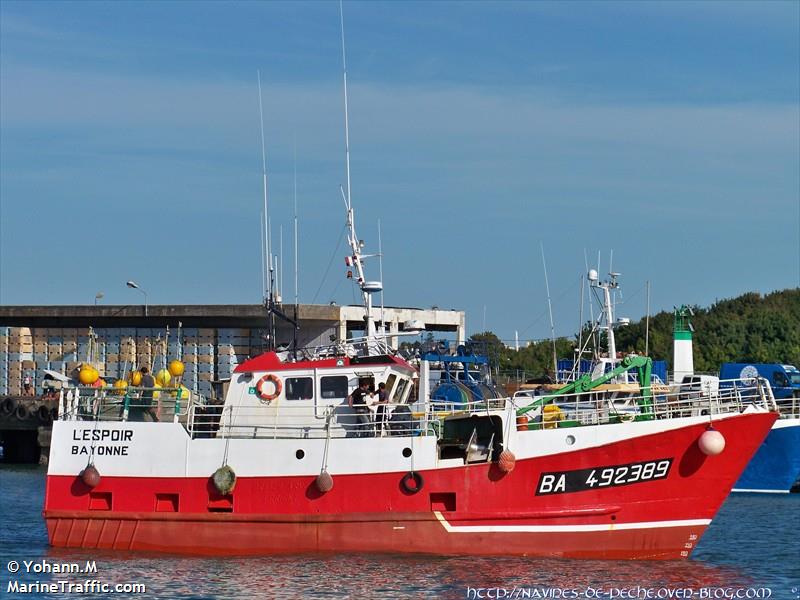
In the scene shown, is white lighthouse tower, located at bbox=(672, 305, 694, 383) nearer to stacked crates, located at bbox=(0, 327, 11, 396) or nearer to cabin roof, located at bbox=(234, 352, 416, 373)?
cabin roof, located at bbox=(234, 352, 416, 373)

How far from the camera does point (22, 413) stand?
4512 cm

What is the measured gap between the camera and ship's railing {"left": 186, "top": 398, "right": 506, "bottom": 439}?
21.5m

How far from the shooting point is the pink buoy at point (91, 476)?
2211 centimetres

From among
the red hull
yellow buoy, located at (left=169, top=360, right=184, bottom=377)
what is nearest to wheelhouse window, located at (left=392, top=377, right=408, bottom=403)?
the red hull

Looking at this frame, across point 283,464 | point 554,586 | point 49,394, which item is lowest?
point 554,586

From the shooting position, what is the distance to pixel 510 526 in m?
20.8

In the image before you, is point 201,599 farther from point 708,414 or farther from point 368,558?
point 708,414

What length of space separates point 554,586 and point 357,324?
1177 inches

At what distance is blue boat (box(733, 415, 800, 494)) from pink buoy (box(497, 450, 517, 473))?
17805 millimetres

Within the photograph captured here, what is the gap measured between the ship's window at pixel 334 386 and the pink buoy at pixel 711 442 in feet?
19.8

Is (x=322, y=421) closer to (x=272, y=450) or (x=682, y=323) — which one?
(x=272, y=450)

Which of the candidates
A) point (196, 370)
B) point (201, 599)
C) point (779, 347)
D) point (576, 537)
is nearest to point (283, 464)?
point (201, 599)

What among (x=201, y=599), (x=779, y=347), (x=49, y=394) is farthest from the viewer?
(x=779, y=347)

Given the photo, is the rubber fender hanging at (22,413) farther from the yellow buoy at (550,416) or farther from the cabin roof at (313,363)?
the yellow buoy at (550,416)
